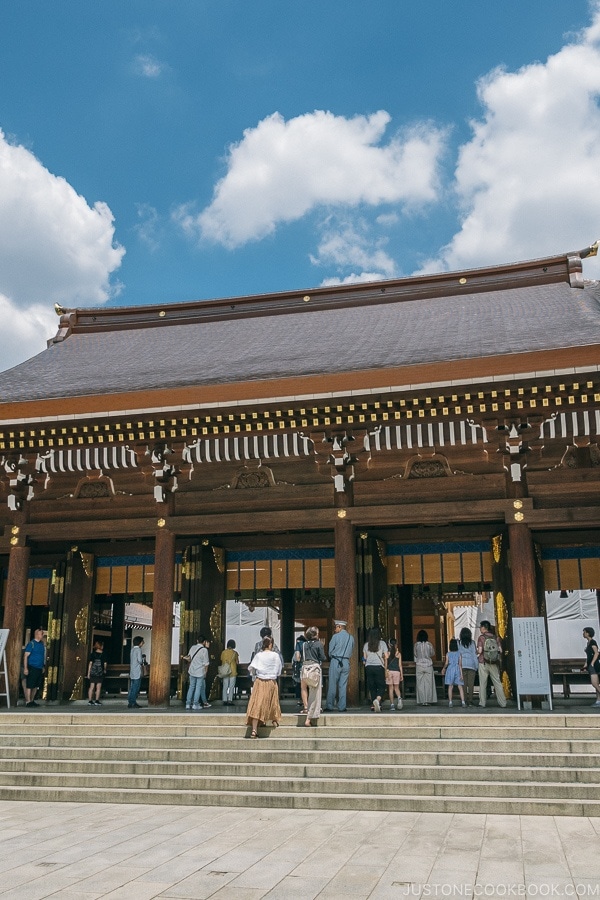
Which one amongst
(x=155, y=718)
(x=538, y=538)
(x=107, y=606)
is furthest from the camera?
(x=107, y=606)

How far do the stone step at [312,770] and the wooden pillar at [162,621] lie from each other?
114 inches

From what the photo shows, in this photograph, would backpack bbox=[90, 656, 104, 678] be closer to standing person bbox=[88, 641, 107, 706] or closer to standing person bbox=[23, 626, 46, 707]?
standing person bbox=[88, 641, 107, 706]

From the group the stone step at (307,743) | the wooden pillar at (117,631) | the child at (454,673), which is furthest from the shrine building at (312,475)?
the stone step at (307,743)

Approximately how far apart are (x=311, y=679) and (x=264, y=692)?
2.32 feet

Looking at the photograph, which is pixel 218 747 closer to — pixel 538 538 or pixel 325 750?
pixel 325 750

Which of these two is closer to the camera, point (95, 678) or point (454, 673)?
point (454, 673)

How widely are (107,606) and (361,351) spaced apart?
33.4ft

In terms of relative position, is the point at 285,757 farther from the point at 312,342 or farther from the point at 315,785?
the point at 312,342

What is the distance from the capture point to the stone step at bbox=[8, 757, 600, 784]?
7.37 m

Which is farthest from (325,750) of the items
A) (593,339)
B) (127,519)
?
(593,339)

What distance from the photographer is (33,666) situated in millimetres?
12852

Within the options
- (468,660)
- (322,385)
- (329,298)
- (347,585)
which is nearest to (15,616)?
(347,585)

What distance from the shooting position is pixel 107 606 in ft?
61.6

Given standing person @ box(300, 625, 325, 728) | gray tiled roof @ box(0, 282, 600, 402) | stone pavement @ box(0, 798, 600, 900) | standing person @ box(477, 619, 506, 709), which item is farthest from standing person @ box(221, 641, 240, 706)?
stone pavement @ box(0, 798, 600, 900)
